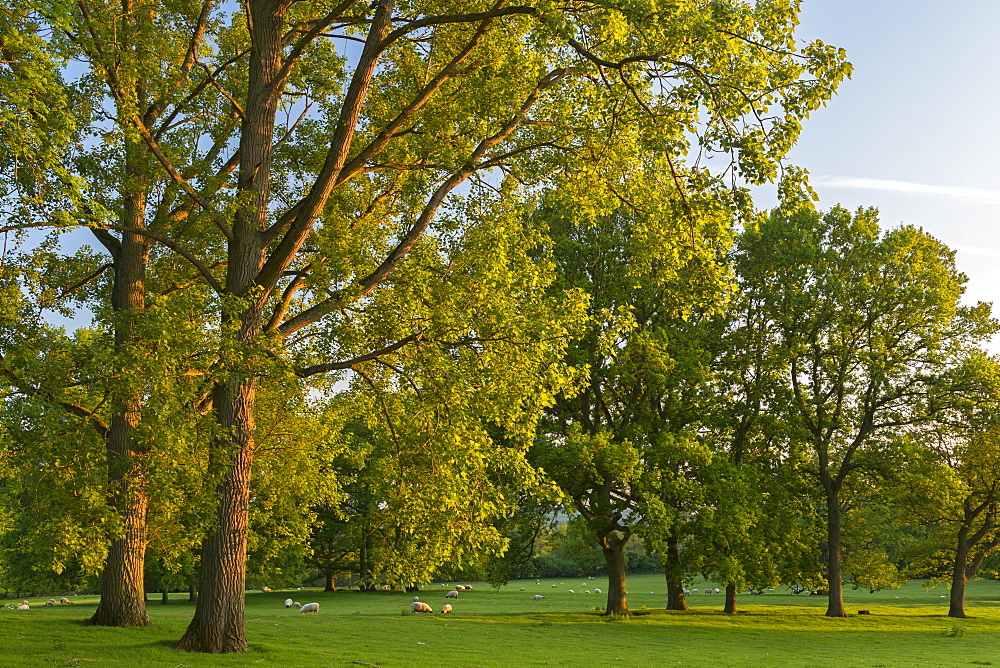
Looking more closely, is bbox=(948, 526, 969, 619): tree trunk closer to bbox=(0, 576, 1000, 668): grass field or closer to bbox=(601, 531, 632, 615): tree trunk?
bbox=(0, 576, 1000, 668): grass field

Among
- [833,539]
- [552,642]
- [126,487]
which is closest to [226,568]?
[126,487]

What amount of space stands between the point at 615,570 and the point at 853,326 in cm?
1573

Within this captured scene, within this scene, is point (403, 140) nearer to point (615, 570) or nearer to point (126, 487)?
point (126, 487)

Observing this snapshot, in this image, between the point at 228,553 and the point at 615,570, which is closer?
the point at 228,553

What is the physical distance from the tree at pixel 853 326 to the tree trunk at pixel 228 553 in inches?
1056

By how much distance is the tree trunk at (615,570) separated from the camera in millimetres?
33469

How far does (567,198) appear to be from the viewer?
51.9ft

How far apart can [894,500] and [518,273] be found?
95.4ft

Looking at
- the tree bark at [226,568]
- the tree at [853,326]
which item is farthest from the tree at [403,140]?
the tree at [853,326]

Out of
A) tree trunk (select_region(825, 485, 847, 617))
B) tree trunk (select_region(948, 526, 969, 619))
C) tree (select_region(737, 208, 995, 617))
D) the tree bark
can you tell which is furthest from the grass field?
tree (select_region(737, 208, 995, 617))

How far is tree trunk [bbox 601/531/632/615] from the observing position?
33.5 m

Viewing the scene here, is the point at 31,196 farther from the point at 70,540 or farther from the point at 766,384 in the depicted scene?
the point at 766,384

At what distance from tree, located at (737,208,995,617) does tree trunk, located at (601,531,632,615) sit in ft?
31.2

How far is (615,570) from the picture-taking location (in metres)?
33.8
